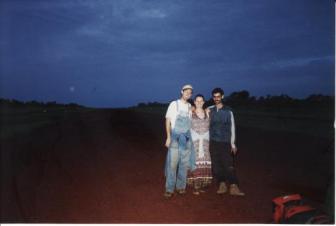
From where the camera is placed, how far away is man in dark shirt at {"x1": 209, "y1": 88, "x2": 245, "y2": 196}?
6.50 meters

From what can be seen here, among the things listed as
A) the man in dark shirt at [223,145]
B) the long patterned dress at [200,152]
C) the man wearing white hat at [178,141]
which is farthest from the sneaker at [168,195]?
the man in dark shirt at [223,145]

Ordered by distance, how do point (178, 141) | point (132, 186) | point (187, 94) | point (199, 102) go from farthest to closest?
point (132, 186)
point (178, 141)
point (199, 102)
point (187, 94)

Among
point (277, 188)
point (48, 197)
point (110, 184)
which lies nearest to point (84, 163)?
point (110, 184)

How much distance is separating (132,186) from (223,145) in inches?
75.4

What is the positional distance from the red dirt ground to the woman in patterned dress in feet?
0.92

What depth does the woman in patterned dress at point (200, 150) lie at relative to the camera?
6492 millimetres

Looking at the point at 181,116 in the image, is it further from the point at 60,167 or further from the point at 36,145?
the point at 36,145

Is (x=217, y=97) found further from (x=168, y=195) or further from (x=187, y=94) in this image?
(x=168, y=195)

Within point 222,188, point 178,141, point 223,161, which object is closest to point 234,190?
point 222,188

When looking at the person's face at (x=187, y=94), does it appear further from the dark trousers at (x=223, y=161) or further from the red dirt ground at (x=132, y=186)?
the red dirt ground at (x=132, y=186)

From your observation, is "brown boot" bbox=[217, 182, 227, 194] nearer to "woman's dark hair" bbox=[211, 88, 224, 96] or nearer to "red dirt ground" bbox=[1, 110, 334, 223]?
"red dirt ground" bbox=[1, 110, 334, 223]

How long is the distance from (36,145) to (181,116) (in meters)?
8.55

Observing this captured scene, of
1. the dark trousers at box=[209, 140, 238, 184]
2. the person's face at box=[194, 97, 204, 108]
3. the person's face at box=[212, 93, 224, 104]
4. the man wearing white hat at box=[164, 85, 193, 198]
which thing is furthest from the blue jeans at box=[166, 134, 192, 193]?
the person's face at box=[212, 93, 224, 104]

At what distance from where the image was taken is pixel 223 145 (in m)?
6.61
